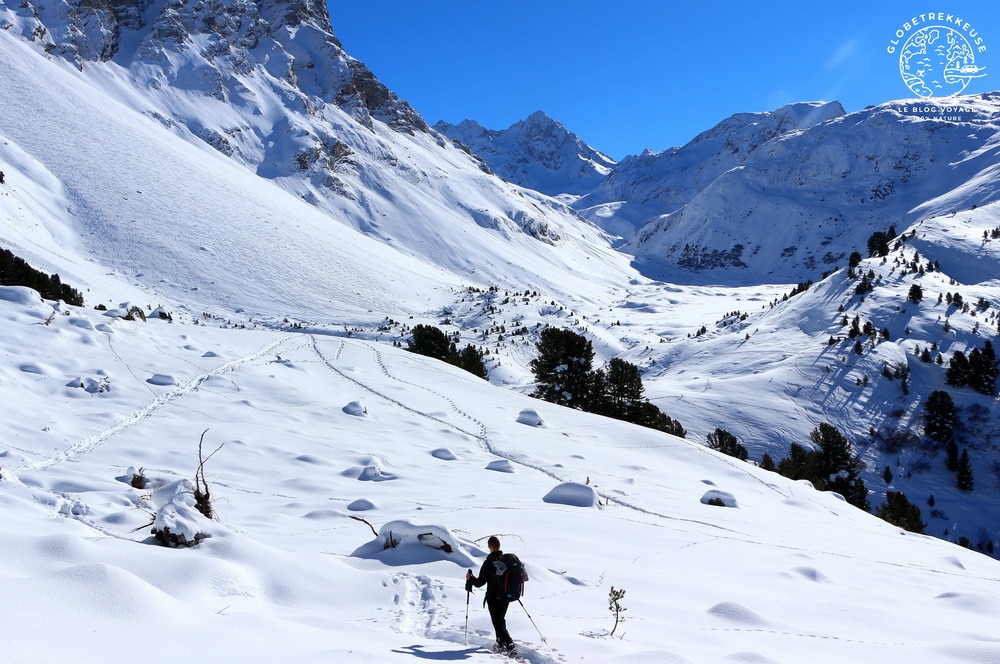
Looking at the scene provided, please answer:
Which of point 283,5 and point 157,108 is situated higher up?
point 283,5

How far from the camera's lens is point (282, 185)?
350 feet

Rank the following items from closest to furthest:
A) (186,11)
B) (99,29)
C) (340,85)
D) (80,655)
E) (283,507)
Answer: (80,655) → (283,507) → (99,29) → (186,11) → (340,85)

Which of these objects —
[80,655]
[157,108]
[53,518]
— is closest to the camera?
[80,655]

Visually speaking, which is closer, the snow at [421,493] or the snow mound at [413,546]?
the snow at [421,493]

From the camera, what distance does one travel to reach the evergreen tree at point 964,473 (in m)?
37.2

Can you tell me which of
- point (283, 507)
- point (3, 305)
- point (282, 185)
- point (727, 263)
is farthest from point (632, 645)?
point (727, 263)

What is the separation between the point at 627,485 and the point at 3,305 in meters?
21.3

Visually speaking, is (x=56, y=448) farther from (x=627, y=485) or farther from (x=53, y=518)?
(x=627, y=485)

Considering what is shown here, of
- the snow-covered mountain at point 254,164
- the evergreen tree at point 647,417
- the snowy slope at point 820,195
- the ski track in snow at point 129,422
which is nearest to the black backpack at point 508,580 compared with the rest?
the ski track in snow at point 129,422

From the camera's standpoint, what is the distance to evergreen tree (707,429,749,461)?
1387 inches

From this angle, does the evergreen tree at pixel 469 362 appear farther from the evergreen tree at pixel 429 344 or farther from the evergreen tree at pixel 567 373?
the evergreen tree at pixel 567 373

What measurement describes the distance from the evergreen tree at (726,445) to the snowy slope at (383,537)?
12471 mm

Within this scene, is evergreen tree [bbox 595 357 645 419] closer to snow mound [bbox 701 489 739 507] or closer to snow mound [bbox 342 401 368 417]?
snow mound [bbox 342 401 368 417]

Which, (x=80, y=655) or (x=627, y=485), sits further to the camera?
(x=627, y=485)
